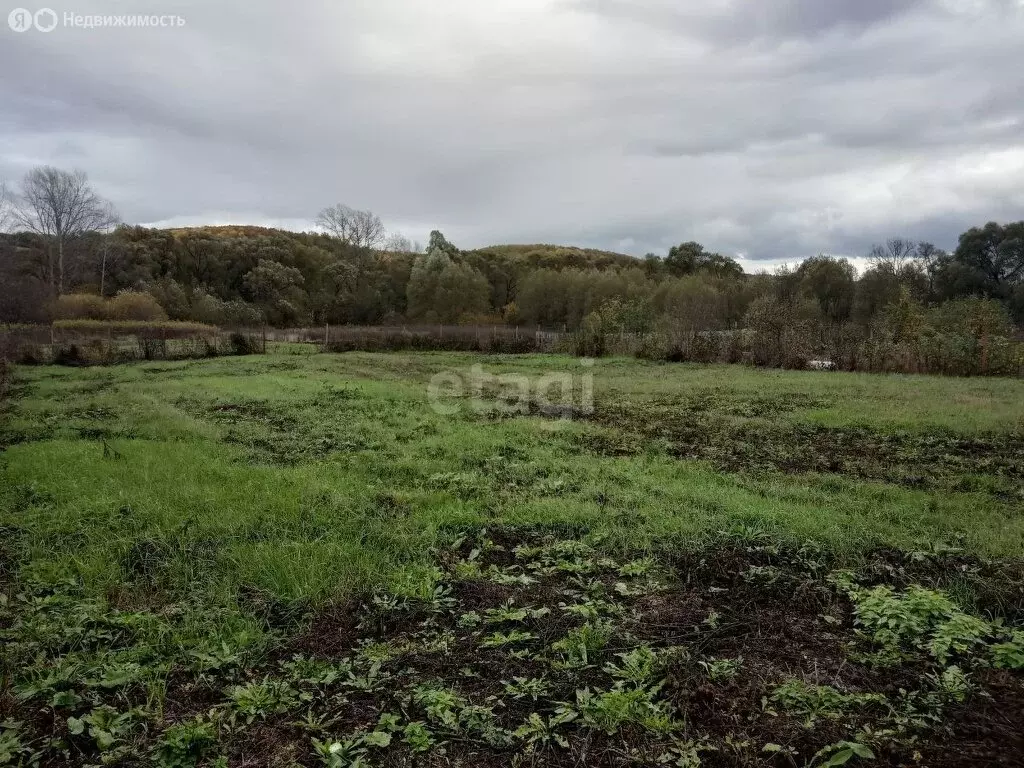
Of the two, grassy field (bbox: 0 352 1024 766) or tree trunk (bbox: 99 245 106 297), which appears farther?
tree trunk (bbox: 99 245 106 297)

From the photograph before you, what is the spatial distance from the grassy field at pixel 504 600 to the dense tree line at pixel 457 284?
1664 centimetres

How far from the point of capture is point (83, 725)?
2781mm

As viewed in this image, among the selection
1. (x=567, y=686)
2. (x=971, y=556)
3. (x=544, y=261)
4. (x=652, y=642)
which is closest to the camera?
(x=567, y=686)

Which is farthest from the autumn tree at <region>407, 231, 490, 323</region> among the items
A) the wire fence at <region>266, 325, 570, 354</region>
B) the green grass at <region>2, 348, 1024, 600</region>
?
the green grass at <region>2, 348, 1024, 600</region>

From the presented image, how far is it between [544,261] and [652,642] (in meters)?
67.7

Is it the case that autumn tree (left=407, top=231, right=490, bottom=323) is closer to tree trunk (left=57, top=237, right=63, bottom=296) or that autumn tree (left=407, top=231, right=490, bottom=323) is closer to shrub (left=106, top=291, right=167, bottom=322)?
shrub (left=106, top=291, right=167, bottom=322)

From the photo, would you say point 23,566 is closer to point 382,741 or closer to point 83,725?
point 83,725

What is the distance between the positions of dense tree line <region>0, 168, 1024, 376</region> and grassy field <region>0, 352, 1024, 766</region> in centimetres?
1664

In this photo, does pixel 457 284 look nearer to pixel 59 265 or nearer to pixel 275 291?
pixel 275 291

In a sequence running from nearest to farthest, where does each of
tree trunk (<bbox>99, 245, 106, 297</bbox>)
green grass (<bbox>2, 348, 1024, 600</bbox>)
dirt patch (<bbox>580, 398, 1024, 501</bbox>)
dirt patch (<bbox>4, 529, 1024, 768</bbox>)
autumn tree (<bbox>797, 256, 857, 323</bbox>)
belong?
1. dirt patch (<bbox>4, 529, 1024, 768</bbox>)
2. green grass (<bbox>2, 348, 1024, 600</bbox>)
3. dirt patch (<bbox>580, 398, 1024, 501</bbox>)
4. autumn tree (<bbox>797, 256, 857, 323</bbox>)
5. tree trunk (<bbox>99, 245, 106, 297</bbox>)

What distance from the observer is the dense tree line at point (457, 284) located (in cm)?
2950

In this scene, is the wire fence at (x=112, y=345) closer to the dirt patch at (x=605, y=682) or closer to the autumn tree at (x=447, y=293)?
the dirt patch at (x=605, y=682)

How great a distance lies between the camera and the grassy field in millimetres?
2727

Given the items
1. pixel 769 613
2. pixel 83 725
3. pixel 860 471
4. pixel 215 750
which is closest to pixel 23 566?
pixel 83 725
